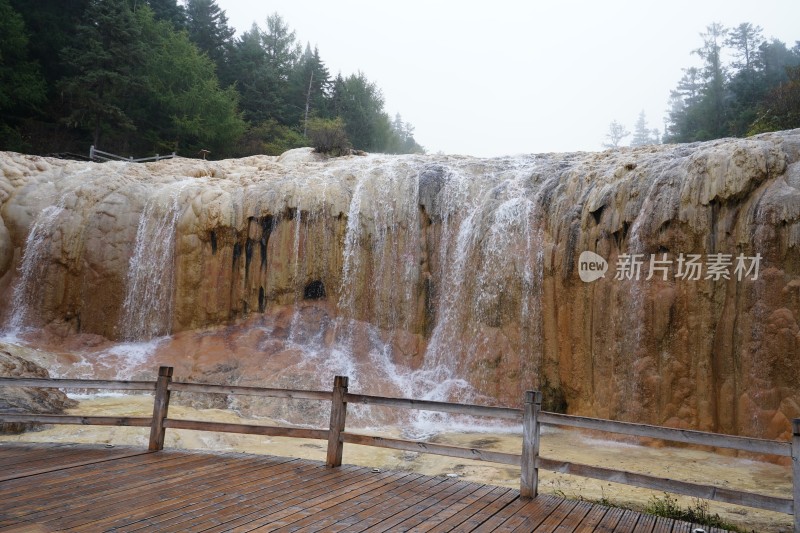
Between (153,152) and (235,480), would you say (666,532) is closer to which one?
(235,480)

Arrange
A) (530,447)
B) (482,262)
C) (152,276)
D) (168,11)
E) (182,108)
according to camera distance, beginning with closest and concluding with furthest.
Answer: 1. (530,447)
2. (482,262)
3. (152,276)
4. (182,108)
5. (168,11)

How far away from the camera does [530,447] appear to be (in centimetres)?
526

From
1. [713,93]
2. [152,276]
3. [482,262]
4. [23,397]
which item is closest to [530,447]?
[23,397]

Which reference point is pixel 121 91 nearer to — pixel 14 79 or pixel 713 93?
pixel 14 79

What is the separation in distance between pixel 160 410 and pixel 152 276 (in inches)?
460

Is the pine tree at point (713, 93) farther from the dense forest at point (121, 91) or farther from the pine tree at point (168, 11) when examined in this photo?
the pine tree at point (168, 11)

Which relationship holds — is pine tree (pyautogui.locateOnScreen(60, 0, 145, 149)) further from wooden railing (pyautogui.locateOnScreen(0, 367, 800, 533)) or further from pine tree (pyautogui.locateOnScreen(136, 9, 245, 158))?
wooden railing (pyautogui.locateOnScreen(0, 367, 800, 533))

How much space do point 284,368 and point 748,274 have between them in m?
10.7

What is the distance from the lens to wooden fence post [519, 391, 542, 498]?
520 cm

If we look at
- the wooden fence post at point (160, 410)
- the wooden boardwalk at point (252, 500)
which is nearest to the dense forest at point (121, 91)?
the wooden fence post at point (160, 410)

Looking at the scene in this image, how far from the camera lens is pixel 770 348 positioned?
32.3 ft

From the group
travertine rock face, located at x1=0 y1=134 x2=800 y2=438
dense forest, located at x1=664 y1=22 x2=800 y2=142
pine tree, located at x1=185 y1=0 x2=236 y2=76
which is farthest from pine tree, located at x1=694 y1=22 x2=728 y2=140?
pine tree, located at x1=185 y1=0 x2=236 y2=76

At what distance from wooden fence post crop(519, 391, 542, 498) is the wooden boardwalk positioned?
0.48ft

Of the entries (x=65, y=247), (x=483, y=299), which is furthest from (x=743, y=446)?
(x=65, y=247)
